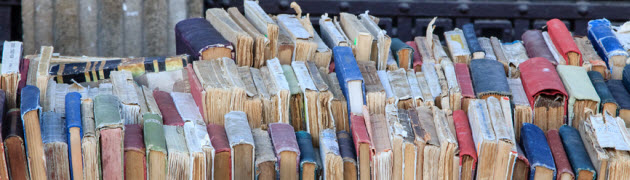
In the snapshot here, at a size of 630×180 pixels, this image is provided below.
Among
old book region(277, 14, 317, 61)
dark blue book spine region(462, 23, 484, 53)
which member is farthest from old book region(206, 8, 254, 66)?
dark blue book spine region(462, 23, 484, 53)

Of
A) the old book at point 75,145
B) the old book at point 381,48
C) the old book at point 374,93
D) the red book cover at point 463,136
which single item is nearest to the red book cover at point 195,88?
the old book at point 75,145

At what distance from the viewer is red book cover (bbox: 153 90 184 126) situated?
262cm

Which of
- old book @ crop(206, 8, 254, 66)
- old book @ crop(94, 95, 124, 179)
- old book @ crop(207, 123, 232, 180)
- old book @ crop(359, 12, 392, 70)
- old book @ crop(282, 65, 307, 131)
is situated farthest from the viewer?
old book @ crop(359, 12, 392, 70)

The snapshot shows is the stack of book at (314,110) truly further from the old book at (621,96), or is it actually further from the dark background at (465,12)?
the dark background at (465,12)

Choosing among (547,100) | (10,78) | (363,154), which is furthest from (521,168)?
(10,78)

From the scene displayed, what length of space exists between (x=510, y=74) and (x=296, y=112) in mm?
813

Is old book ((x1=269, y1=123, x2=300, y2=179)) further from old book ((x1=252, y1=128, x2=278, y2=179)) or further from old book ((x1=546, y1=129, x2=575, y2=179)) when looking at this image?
old book ((x1=546, y1=129, x2=575, y2=179))

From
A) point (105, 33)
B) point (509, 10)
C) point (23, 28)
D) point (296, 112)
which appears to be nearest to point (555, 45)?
point (296, 112)

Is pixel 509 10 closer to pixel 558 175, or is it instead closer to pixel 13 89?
pixel 558 175

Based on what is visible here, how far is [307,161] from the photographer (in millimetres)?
2518

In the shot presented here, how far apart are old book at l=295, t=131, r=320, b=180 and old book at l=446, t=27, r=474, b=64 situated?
0.79m

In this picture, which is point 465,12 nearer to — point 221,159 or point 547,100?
point 547,100

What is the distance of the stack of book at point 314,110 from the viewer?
2428mm

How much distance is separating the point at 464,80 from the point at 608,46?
66 centimetres
